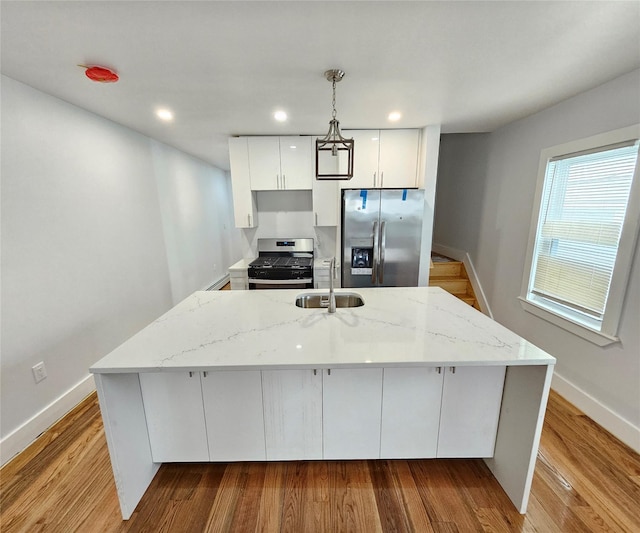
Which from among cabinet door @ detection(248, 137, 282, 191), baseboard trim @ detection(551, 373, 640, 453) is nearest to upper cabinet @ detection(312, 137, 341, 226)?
cabinet door @ detection(248, 137, 282, 191)

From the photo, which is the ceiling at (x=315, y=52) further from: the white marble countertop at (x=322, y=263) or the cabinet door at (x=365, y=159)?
the white marble countertop at (x=322, y=263)

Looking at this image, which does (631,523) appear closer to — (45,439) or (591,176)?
(591,176)

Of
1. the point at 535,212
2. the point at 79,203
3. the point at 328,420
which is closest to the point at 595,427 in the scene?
the point at 535,212

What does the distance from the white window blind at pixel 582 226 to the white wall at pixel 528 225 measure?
168 millimetres

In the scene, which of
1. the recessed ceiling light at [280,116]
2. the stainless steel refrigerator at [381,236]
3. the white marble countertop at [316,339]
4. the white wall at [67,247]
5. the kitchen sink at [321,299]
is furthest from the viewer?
the stainless steel refrigerator at [381,236]

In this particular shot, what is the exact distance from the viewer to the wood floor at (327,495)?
4.22ft

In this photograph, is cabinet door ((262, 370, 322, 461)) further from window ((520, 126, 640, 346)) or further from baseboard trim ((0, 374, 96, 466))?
window ((520, 126, 640, 346))

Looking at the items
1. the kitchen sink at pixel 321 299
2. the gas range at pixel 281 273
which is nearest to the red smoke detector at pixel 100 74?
the kitchen sink at pixel 321 299

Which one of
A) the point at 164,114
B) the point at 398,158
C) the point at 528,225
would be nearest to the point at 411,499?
the point at 528,225

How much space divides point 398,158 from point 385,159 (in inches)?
5.8

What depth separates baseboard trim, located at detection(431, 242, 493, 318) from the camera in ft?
10.6

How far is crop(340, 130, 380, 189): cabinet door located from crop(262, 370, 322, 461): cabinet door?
2.31 metres

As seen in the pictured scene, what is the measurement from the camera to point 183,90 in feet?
6.28

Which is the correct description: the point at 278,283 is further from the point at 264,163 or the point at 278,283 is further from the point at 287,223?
the point at 264,163
